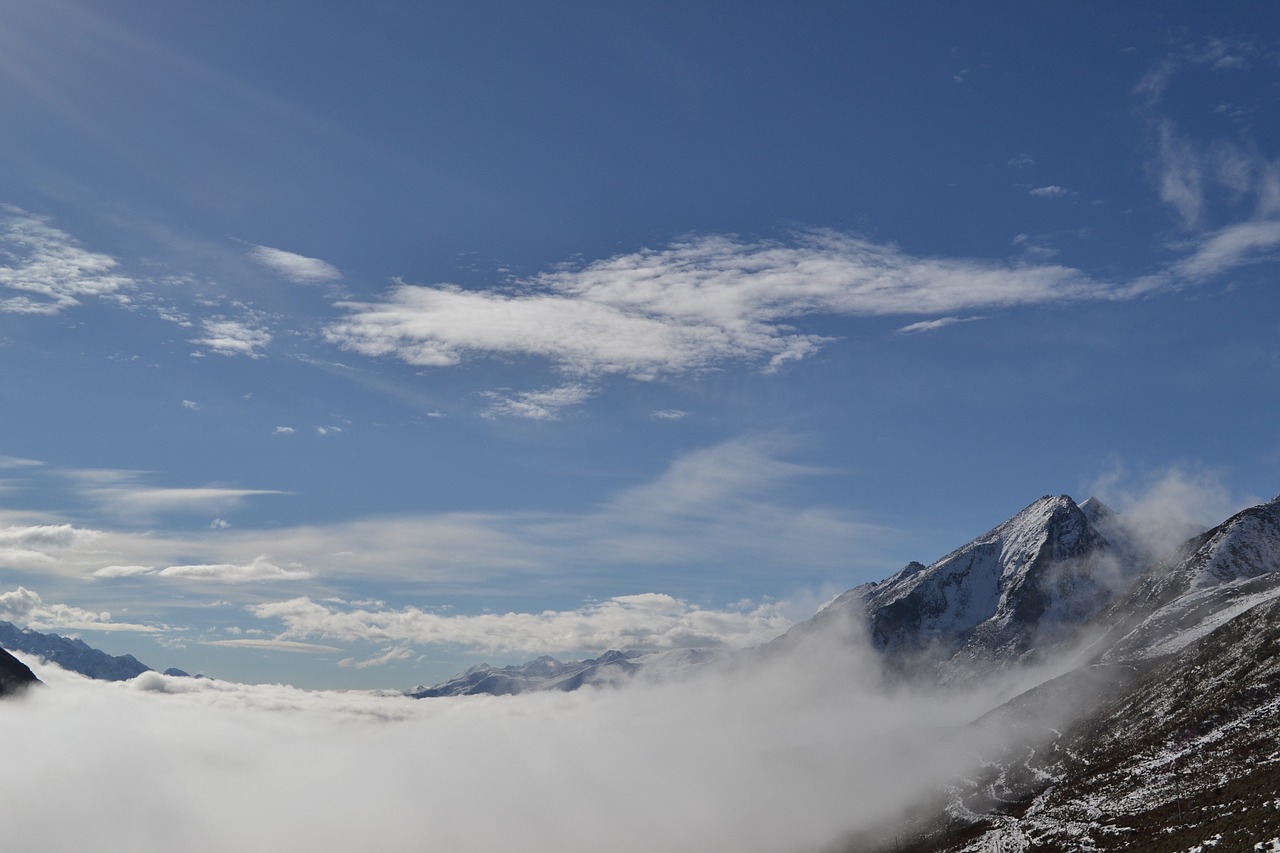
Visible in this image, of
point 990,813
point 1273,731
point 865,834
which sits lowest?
point 865,834

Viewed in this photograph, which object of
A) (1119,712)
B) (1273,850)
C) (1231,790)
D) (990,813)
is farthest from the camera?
(1119,712)

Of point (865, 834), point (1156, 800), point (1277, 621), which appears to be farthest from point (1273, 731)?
point (865, 834)

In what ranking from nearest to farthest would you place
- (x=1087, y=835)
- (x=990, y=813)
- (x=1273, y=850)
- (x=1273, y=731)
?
(x=1273, y=850)
(x=1087, y=835)
(x=1273, y=731)
(x=990, y=813)

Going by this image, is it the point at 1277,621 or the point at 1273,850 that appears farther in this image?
the point at 1277,621

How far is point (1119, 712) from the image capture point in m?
182

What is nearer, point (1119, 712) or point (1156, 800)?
point (1156, 800)

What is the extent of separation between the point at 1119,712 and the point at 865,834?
197ft

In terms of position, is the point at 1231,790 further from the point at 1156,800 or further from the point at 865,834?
the point at 865,834

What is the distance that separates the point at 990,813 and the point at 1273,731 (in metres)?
55.4

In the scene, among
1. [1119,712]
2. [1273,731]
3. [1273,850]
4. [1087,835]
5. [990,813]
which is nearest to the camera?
[1273,850]

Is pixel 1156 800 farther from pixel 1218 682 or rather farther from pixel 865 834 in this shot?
pixel 865 834

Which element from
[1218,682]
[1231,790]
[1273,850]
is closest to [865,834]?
[1218,682]

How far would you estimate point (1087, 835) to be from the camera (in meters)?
109

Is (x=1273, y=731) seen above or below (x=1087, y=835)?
above
